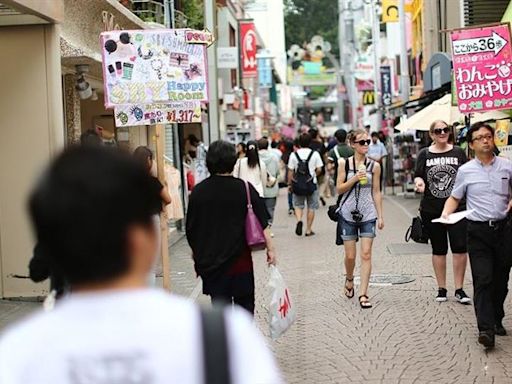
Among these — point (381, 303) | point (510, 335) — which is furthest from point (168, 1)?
point (510, 335)

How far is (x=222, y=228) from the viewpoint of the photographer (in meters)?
6.74

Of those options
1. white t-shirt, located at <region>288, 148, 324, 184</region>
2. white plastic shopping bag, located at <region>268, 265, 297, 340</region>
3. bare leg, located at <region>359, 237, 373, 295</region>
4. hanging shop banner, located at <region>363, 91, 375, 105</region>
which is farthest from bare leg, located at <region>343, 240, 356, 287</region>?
hanging shop banner, located at <region>363, 91, 375, 105</region>

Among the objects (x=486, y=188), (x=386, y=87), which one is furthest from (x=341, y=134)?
(x=386, y=87)

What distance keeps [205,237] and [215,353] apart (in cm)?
461

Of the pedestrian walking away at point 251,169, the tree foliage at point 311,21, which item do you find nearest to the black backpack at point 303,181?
the pedestrian walking away at point 251,169

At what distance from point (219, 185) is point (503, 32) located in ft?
23.1

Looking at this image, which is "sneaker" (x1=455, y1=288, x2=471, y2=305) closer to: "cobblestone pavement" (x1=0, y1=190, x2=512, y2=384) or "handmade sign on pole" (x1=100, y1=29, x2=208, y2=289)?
"cobblestone pavement" (x1=0, y1=190, x2=512, y2=384)

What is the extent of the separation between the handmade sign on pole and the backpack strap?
715cm

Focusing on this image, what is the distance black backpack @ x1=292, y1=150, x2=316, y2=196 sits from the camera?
1753 cm

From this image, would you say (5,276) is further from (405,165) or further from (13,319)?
(405,165)

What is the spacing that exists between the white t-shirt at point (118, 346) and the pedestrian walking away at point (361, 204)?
25.8 feet

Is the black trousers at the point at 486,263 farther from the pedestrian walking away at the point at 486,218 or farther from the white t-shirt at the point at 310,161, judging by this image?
the white t-shirt at the point at 310,161

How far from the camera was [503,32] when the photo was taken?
12695mm

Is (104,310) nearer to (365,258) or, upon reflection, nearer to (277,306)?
(277,306)
